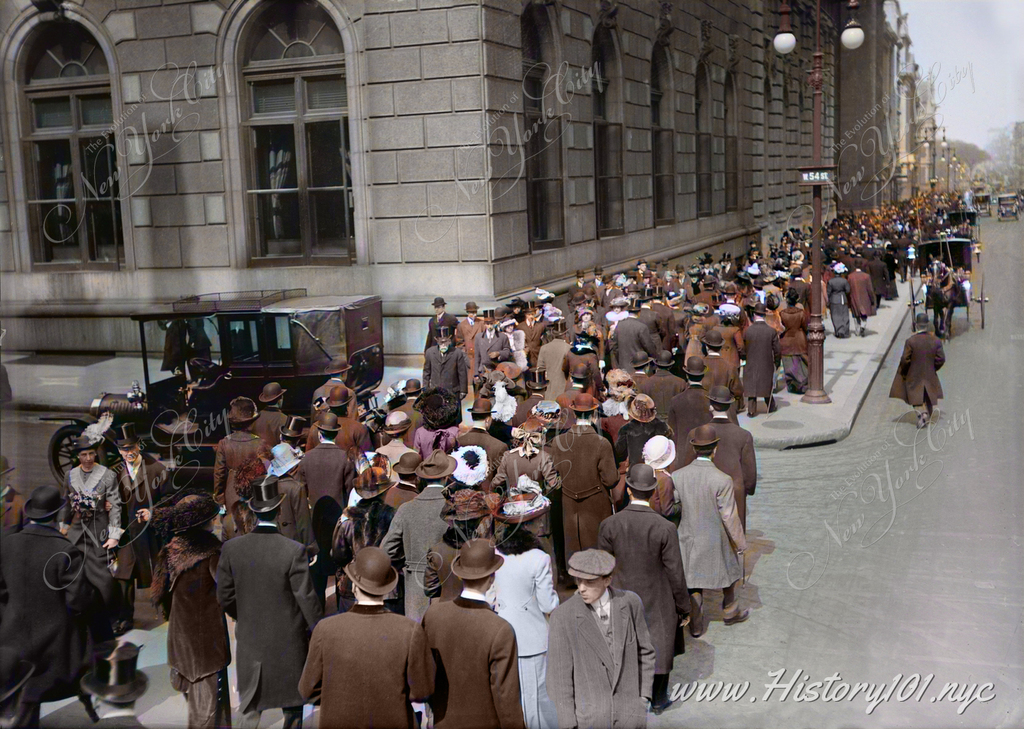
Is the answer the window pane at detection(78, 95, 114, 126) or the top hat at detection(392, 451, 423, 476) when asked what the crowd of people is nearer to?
the top hat at detection(392, 451, 423, 476)

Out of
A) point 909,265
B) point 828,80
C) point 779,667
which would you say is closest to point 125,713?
point 779,667

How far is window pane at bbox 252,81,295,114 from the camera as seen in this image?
63.0 feet

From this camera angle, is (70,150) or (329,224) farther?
(70,150)

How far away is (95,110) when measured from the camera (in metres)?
19.8

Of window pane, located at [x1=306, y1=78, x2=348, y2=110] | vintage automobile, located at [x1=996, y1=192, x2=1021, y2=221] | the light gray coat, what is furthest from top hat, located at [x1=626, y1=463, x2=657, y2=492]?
vintage automobile, located at [x1=996, y1=192, x2=1021, y2=221]

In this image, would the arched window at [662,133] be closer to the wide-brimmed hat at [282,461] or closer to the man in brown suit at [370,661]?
the wide-brimmed hat at [282,461]

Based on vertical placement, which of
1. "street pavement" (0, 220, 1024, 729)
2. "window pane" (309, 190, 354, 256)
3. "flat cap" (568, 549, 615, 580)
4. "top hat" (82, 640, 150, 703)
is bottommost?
"street pavement" (0, 220, 1024, 729)

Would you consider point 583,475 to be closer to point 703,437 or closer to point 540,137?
point 703,437

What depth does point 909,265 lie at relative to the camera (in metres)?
35.0

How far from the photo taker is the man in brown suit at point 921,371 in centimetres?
1405

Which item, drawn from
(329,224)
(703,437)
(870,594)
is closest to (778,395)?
(870,594)

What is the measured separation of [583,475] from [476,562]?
3222mm

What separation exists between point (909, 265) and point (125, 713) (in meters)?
33.5

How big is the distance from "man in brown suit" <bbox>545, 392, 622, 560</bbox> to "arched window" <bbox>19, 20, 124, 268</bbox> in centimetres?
1498
